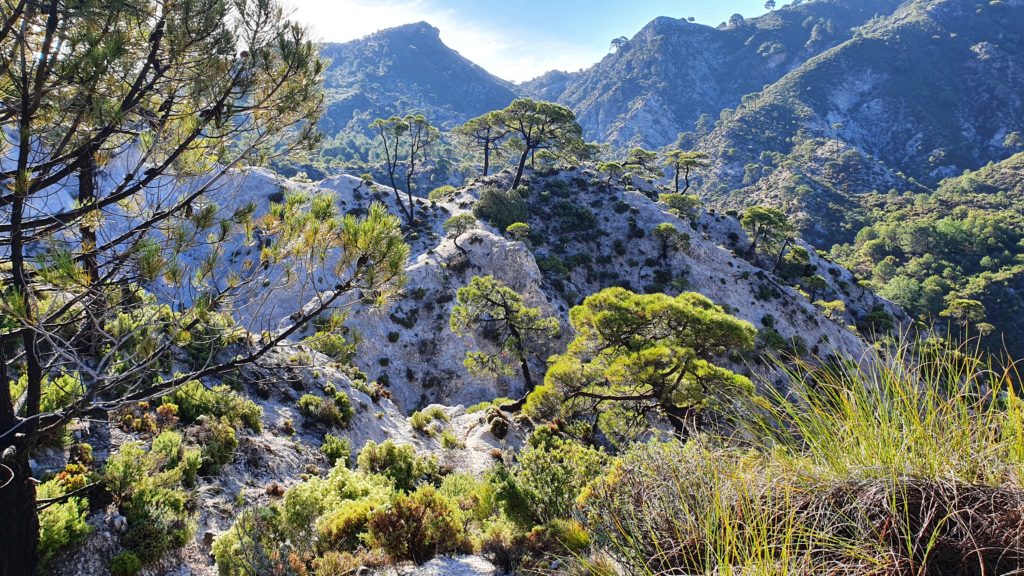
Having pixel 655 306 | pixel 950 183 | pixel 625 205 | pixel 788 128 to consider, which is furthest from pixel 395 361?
pixel 788 128

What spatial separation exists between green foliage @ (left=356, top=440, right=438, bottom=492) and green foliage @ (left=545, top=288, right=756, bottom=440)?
5.56 meters

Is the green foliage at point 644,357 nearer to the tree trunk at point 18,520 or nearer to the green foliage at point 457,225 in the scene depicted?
the tree trunk at point 18,520

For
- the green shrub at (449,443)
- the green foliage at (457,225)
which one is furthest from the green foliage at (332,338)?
the green foliage at (457,225)

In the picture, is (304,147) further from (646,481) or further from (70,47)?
(646,481)

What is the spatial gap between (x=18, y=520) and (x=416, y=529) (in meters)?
3.62

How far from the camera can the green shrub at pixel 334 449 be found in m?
10.4

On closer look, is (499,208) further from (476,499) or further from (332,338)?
(332,338)

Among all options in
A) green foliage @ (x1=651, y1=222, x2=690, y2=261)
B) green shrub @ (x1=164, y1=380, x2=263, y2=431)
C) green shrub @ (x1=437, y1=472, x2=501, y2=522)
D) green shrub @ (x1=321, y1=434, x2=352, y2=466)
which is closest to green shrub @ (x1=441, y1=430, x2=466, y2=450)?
green shrub @ (x1=321, y1=434, x2=352, y2=466)

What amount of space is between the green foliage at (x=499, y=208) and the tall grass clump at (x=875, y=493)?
34889 mm

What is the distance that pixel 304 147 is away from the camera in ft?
15.5

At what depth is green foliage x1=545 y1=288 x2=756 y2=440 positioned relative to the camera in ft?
38.4

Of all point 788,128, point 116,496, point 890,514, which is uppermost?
point 788,128

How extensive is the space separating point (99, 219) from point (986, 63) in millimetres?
200783

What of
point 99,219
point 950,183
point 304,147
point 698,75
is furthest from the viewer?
point 698,75
